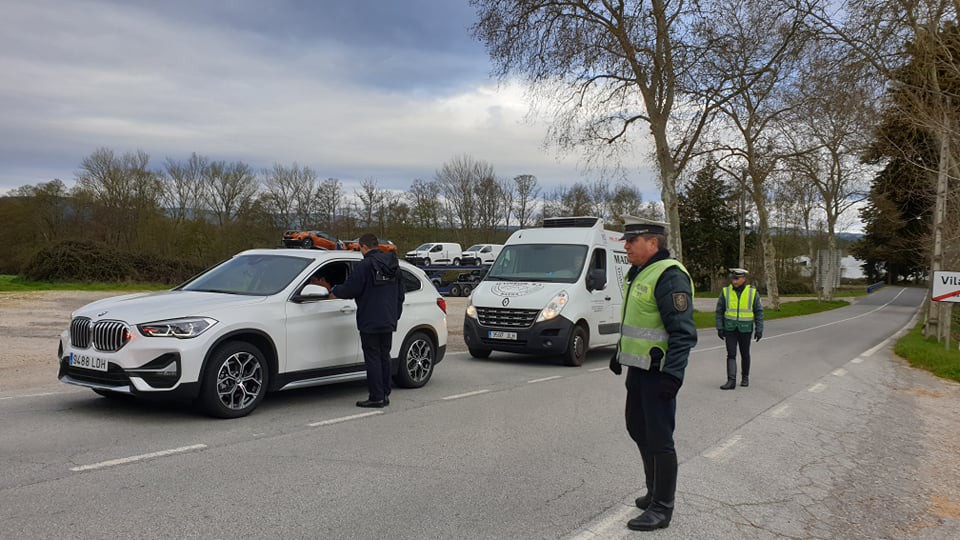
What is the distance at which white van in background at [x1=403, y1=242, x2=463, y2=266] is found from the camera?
148 feet

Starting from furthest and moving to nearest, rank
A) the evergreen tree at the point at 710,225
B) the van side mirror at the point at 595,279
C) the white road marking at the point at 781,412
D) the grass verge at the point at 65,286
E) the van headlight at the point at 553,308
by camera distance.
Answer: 1. the evergreen tree at the point at 710,225
2. the grass verge at the point at 65,286
3. the van side mirror at the point at 595,279
4. the van headlight at the point at 553,308
5. the white road marking at the point at 781,412

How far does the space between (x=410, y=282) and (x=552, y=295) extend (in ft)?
12.0

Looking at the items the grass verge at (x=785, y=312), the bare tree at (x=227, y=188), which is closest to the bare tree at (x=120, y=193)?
the bare tree at (x=227, y=188)

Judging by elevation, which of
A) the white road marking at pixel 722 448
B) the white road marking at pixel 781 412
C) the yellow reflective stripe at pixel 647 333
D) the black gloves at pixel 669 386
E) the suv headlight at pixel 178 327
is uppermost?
the yellow reflective stripe at pixel 647 333

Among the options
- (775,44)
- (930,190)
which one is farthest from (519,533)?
(930,190)

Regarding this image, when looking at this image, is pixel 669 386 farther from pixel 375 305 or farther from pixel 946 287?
pixel 946 287


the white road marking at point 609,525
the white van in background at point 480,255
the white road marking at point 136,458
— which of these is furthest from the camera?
the white van in background at point 480,255

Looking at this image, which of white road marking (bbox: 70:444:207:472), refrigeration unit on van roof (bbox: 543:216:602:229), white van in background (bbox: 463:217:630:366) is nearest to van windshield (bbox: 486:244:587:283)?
white van in background (bbox: 463:217:630:366)

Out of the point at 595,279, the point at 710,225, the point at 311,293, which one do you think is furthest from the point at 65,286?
the point at 710,225

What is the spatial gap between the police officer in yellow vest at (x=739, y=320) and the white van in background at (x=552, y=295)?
8.64 ft

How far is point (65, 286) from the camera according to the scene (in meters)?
33.2

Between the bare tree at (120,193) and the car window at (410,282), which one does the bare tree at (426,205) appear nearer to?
the bare tree at (120,193)

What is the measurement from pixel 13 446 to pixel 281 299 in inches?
106

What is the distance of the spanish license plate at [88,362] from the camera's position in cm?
633
